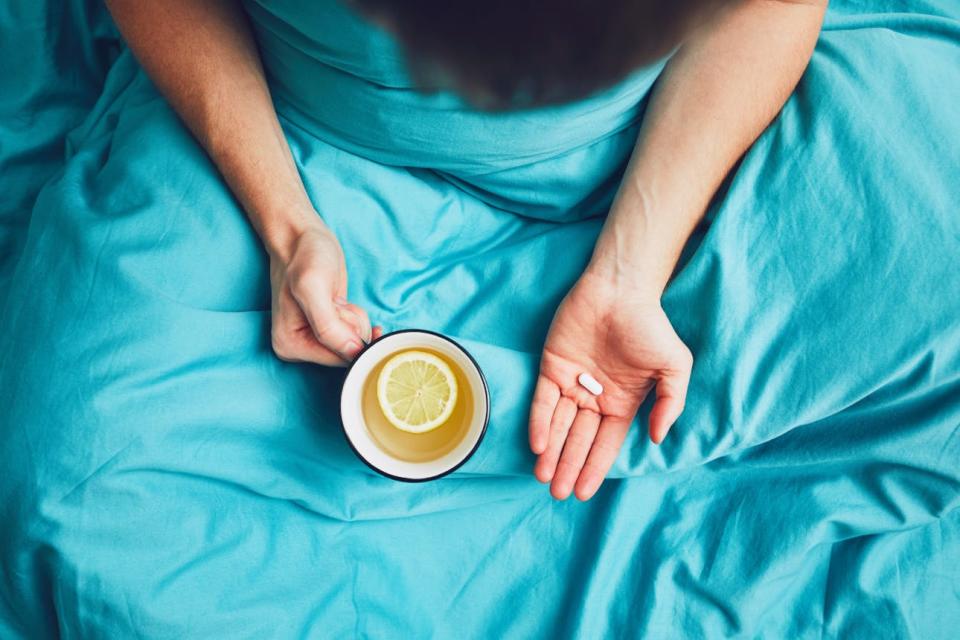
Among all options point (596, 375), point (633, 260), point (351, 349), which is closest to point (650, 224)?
point (633, 260)

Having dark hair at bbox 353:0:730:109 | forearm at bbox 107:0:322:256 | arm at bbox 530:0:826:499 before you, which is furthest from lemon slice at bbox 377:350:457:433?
dark hair at bbox 353:0:730:109

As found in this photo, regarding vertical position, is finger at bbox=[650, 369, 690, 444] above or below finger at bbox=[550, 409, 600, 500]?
above

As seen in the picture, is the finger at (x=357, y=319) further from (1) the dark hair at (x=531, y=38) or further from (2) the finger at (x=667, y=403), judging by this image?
(1) the dark hair at (x=531, y=38)

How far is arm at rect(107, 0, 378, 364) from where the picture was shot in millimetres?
881

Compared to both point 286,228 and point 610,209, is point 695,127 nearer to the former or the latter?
point 610,209

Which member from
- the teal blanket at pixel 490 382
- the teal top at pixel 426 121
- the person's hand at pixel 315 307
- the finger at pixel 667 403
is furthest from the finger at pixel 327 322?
the finger at pixel 667 403

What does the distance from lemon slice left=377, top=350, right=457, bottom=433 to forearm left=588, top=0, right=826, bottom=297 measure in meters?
0.24

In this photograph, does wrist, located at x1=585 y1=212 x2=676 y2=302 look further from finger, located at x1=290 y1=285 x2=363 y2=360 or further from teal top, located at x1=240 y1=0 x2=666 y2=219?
finger, located at x1=290 y1=285 x2=363 y2=360

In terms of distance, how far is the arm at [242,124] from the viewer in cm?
88

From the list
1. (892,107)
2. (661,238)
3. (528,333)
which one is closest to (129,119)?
(528,333)

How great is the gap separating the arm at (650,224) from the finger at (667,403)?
2 centimetres

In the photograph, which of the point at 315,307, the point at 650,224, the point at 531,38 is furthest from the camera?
the point at 650,224

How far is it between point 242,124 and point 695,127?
0.59 meters

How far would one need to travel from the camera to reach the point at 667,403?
86cm
